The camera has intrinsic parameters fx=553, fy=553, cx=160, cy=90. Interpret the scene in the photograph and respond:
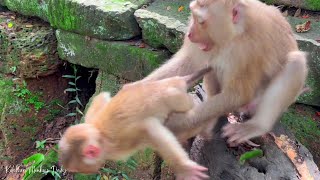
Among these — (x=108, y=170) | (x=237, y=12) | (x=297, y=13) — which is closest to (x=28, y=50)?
(x=108, y=170)

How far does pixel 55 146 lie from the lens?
611cm

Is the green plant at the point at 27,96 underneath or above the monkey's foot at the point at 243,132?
underneath

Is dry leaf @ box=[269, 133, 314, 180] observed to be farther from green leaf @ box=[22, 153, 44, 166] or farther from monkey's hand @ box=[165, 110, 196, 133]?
green leaf @ box=[22, 153, 44, 166]

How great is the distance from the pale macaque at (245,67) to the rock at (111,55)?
5.44 feet

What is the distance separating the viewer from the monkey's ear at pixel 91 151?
3227 mm

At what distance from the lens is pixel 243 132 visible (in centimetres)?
361

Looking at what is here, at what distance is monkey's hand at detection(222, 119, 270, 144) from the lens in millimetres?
3596

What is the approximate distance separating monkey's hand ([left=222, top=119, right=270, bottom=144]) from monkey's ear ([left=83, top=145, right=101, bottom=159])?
89 cm

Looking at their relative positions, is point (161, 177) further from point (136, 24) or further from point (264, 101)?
point (264, 101)

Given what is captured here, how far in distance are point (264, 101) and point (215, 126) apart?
425 mm

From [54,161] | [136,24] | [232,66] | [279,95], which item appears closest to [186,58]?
[232,66]

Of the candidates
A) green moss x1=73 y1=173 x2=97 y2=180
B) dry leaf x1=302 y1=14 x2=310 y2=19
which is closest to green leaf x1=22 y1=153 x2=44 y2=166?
green moss x1=73 y1=173 x2=97 y2=180

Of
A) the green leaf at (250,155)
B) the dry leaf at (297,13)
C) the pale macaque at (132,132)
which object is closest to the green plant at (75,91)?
the dry leaf at (297,13)

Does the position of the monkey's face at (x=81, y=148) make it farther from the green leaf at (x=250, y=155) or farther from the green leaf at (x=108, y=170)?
the green leaf at (x=108, y=170)
